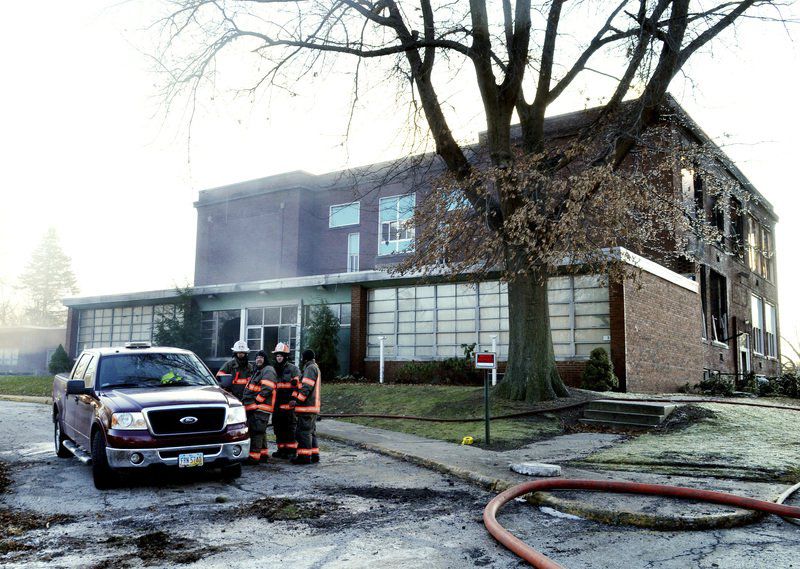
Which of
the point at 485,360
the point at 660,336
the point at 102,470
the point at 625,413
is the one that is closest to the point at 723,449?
the point at 625,413

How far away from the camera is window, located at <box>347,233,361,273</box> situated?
38.7 metres

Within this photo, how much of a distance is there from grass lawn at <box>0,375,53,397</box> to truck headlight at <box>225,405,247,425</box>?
19.5m

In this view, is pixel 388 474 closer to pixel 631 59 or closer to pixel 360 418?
pixel 360 418

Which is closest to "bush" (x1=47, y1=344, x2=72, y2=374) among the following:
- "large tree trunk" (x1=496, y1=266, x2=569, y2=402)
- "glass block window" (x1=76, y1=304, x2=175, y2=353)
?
"glass block window" (x1=76, y1=304, x2=175, y2=353)

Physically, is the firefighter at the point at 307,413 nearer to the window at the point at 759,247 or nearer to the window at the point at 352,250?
the window at the point at 759,247

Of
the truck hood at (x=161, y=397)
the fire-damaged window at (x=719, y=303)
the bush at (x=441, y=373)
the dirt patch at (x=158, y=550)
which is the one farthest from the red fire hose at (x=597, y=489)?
the fire-damaged window at (x=719, y=303)

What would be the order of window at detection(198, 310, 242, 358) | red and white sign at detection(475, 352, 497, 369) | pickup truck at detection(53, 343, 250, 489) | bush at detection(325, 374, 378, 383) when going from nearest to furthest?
pickup truck at detection(53, 343, 250, 489) < red and white sign at detection(475, 352, 497, 369) < bush at detection(325, 374, 378, 383) < window at detection(198, 310, 242, 358)

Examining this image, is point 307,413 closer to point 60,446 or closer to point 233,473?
point 233,473

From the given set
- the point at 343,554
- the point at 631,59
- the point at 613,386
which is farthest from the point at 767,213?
the point at 343,554

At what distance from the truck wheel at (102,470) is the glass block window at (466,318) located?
45.2 ft

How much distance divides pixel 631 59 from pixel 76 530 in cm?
1307

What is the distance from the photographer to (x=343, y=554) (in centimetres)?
534

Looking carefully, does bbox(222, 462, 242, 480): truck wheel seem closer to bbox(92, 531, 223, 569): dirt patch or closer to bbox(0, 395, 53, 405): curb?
bbox(92, 531, 223, 569): dirt patch

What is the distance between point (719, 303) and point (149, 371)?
81.5ft
